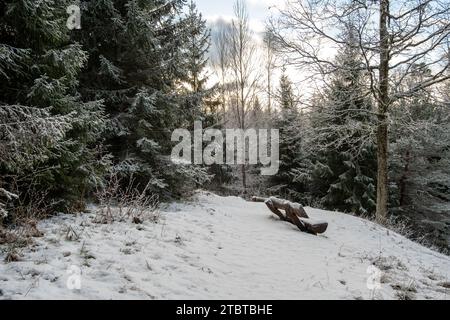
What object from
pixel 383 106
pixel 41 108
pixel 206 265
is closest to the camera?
pixel 206 265

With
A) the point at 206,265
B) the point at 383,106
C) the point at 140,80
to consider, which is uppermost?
the point at 140,80

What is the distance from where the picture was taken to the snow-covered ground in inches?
166

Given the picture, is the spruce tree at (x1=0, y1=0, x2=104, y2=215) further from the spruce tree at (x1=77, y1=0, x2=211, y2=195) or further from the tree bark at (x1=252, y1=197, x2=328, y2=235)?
the tree bark at (x1=252, y1=197, x2=328, y2=235)

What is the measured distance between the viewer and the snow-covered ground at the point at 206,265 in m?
4.22

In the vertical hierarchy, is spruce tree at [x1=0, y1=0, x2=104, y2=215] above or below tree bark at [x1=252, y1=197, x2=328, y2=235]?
above

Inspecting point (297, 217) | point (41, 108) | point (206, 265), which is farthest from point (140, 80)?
point (206, 265)

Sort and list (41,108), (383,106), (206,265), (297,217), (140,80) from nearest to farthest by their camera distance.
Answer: (206,265), (41,108), (297,217), (140,80), (383,106)

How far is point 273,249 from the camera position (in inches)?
275

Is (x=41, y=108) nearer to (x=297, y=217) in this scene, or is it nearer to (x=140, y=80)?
(x=140, y=80)

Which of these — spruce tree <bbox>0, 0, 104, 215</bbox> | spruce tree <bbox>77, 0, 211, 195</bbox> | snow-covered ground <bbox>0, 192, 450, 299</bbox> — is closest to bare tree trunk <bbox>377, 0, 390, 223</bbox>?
snow-covered ground <bbox>0, 192, 450, 299</bbox>

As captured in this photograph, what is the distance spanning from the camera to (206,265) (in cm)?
544

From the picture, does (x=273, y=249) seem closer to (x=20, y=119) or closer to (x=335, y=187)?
(x=20, y=119)

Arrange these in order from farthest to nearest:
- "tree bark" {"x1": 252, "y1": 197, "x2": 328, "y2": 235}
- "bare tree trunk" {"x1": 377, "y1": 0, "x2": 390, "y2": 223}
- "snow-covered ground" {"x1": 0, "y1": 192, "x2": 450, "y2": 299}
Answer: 1. "bare tree trunk" {"x1": 377, "y1": 0, "x2": 390, "y2": 223}
2. "tree bark" {"x1": 252, "y1": 197, "x2": 328, "y2": 235}
3. "snow-covered ground" {"x1": 0, "y1": 192, "x2": 450, "y2": 299}
